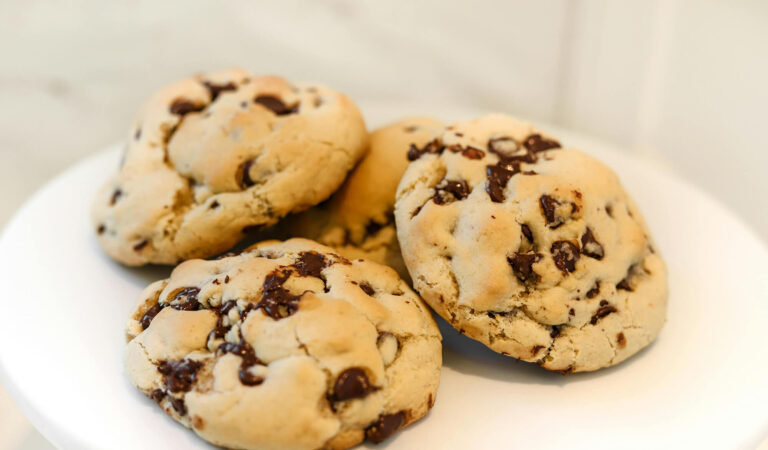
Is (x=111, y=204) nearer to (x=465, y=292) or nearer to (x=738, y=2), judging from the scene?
(x=465, y=292)

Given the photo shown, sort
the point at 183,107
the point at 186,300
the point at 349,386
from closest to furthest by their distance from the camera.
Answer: the point at 349,386 < the point at 186,300 < the point at 183,107

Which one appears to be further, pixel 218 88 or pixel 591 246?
pixel 218 88

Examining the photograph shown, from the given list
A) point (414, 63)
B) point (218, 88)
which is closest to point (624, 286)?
point (218, 88)

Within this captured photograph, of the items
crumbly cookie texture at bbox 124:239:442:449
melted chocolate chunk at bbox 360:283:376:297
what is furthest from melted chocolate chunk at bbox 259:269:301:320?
melted chocolate chunk at bbox 360:283:376:297

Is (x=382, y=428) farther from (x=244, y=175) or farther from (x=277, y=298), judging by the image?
(x=244, y=175)

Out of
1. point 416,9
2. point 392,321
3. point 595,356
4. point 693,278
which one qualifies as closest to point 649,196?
point 693,278

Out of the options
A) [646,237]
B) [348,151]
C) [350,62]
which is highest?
[348,151]
